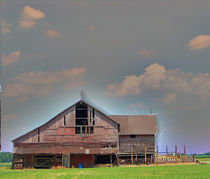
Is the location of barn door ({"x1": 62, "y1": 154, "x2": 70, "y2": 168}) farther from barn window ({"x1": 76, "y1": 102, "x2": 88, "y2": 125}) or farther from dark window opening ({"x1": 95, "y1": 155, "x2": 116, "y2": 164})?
barn window ({"x1": 76, "y1": 102, "x2": 88, "y2": 125})

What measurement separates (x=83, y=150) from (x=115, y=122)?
660 centimetres

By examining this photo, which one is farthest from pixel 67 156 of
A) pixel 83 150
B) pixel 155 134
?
pixel 155 134

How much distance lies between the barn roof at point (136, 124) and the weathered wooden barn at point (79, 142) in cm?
43

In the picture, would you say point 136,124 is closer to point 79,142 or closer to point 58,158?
point 79,142

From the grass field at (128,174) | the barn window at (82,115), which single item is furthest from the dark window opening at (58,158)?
the grass field at (128,174)

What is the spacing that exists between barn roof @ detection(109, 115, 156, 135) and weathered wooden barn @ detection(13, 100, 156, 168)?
0.43 metres

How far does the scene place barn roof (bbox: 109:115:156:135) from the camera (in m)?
57.8

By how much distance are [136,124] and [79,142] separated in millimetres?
10403

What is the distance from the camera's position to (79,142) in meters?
54.9

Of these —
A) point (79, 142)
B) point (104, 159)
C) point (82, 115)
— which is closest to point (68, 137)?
point (79, 142)

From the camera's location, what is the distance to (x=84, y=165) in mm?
54156

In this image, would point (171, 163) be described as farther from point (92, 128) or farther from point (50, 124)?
point (50, 124)

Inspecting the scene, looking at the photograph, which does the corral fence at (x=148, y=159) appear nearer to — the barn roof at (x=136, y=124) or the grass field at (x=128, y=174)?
the barn roof at (x=136, y=124)

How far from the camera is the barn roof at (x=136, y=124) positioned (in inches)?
2275
